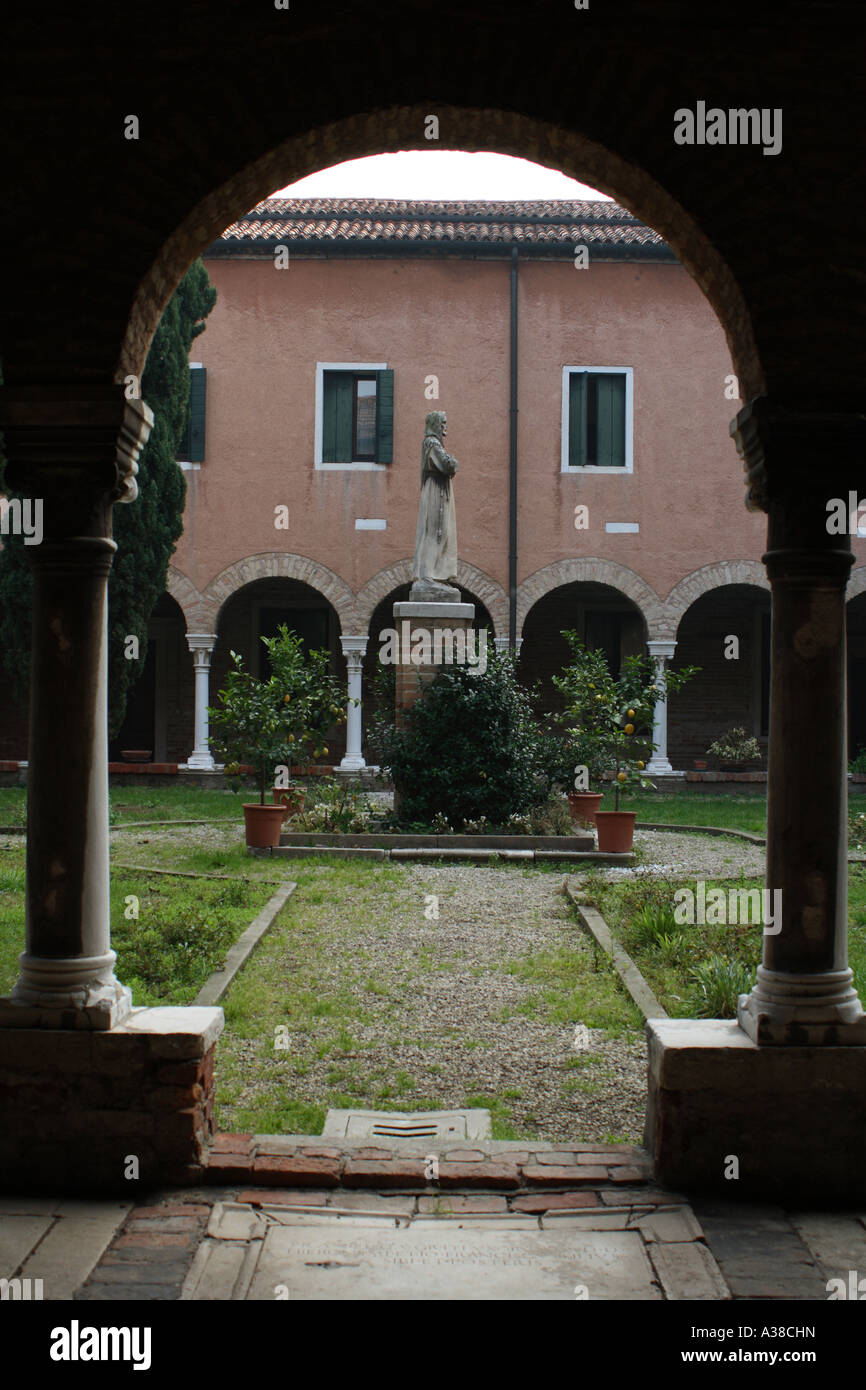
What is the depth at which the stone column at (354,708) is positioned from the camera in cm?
1667

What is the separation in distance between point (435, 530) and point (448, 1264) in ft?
29.9

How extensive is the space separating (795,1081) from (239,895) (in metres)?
5.07

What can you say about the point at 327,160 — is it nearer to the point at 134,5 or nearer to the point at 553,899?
the point at 134,5

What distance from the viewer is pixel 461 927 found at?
7207 millimetres

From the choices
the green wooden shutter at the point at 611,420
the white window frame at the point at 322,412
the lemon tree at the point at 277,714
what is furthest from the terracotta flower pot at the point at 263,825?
the green wooden shutter at the point at 611,420

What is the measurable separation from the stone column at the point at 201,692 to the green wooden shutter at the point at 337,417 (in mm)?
3198

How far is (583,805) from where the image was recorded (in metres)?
12.3

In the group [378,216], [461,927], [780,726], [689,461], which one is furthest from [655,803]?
[780,726]

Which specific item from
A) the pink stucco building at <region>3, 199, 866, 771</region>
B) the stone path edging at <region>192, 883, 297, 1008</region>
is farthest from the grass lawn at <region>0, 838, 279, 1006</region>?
the pink stucco building at <region>3, 199, 866, 771</region>

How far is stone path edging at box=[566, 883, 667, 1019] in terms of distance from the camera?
525cm

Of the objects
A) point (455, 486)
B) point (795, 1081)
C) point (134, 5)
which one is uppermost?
point (455, 486)

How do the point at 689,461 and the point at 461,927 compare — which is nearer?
the point at 461,927

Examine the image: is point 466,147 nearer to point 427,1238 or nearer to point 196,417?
point 427,1238

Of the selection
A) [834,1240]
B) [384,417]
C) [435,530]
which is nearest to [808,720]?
[834,1240]
